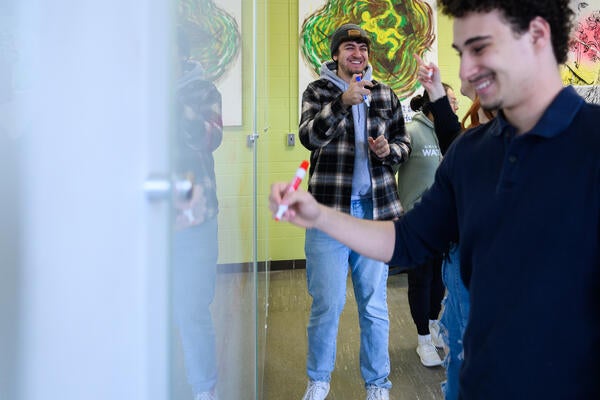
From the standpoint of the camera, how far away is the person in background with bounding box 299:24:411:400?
197 centimetres

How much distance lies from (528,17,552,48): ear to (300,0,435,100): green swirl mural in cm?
346

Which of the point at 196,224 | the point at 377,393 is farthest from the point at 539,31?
the point at 377,393

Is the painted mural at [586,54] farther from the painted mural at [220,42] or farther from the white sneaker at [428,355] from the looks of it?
the painted mural at [220,42]

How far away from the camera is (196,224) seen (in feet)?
1.72

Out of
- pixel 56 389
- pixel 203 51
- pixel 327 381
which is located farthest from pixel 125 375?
pixel 327 381

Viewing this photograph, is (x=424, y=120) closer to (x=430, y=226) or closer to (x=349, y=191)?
(x=349, y=191)

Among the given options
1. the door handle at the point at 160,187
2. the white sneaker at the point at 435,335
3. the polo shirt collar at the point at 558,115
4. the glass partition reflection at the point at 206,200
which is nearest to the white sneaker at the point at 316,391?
the white sneaker at the point at 435,335

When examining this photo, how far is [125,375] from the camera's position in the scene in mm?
350

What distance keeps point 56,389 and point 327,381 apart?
1833mm

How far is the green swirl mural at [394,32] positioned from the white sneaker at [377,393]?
9.08 ft

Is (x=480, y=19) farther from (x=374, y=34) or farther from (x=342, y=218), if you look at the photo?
(x=374, y=34)

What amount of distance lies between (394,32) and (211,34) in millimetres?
3907

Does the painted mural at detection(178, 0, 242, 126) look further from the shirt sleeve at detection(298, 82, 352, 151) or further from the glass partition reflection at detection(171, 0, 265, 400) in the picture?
the shirt sleeve at detection(298, 82, 352, 151)

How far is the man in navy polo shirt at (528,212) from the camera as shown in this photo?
2.40 feet
